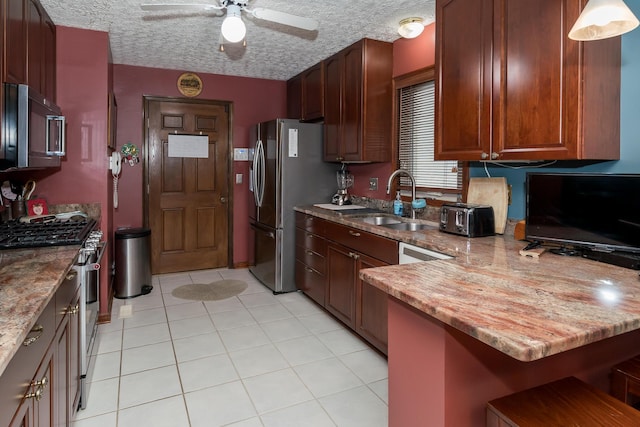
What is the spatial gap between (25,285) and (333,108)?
3.05 meters

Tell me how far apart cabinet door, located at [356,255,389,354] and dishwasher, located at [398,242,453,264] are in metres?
0.20

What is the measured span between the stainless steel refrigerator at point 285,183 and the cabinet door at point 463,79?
5.74 ft

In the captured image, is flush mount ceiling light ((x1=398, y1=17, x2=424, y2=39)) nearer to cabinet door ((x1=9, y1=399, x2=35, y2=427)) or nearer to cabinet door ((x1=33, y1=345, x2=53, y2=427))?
cabinet door ((x1=33, y1=345, x2=53, y2=427))

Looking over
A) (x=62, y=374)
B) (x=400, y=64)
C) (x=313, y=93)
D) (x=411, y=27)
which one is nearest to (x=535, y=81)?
(x=411, y=27)

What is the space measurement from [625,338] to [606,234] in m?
0.45

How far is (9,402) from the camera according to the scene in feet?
3.13

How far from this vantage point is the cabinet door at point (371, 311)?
2.63 metres

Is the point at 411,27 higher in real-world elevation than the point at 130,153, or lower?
higher

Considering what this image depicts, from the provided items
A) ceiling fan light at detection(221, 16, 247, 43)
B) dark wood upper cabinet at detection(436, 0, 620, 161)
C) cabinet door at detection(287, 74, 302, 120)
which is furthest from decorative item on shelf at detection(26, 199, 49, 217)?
dark wood upper cabinet at detection(436, 0, 620, 161)

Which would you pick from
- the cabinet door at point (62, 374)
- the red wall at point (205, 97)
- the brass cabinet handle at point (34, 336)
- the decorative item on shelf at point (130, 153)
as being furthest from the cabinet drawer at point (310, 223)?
the brass cabinet handle at point (34, 336)

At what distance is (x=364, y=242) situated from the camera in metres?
2.85

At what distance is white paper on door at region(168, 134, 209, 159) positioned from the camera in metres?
4.71

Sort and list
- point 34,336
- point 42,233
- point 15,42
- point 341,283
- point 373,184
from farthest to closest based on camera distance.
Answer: point 373,184 → point 341,283 → point 42,233 → point 15,42 → point 34,336

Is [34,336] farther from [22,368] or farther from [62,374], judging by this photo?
[62,374]
